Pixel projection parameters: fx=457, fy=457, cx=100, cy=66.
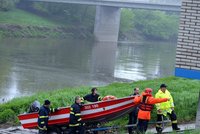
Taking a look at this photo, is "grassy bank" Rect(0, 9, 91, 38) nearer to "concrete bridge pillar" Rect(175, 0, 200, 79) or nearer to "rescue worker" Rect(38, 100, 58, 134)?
"rescue worker" Rect(38, 100, 58, 134)

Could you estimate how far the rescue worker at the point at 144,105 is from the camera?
11958 mm

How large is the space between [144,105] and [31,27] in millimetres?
66068

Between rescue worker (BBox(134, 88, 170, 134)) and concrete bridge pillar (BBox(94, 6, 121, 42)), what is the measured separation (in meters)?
71.2

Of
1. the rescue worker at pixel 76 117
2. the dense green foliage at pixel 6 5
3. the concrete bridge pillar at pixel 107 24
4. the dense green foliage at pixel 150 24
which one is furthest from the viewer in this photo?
the dense green foliage at pixel 150 24

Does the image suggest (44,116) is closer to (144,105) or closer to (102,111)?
(102,111)

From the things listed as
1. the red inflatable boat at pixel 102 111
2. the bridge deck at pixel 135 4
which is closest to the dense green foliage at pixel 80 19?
the bridge deck at pixel 135 4

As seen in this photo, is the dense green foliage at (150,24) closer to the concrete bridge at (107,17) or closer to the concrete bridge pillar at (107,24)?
the concrete bridge pillar at (107,24)

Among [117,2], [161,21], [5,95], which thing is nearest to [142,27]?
[161,21]

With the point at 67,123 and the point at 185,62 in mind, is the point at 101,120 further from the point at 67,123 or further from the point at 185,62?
the point at 185,62

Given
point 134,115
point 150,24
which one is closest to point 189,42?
point 134,115

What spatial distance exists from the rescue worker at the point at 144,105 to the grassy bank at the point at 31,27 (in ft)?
189

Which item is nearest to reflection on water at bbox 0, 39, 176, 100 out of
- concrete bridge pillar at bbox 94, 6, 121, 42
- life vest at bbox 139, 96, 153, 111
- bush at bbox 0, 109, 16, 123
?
bush at bbox 0, 109, 16, 123

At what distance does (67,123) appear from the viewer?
13.1m

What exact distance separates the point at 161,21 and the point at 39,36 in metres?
40.0
